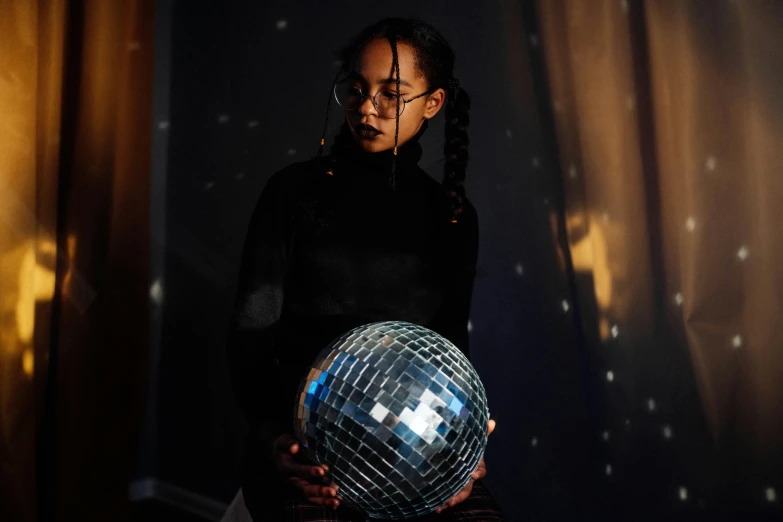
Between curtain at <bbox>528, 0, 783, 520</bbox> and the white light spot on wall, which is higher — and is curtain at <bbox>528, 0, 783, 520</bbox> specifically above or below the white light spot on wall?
above

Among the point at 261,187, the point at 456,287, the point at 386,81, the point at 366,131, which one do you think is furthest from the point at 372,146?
the point at 261,187

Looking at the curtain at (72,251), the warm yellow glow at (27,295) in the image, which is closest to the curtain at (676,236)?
the curtain at (72,251)

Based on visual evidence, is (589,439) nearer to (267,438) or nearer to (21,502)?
(267,438)

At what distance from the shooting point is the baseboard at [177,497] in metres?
2.39

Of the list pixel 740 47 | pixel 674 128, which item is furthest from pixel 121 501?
pixel 740 47

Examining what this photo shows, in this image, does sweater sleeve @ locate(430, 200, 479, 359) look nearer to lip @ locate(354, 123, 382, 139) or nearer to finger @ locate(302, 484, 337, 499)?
lip @ locate(354, 123, 382, 139)

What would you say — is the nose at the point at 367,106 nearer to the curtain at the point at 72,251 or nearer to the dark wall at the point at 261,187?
the dark wall at the point at 261,187

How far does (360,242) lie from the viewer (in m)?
1.35

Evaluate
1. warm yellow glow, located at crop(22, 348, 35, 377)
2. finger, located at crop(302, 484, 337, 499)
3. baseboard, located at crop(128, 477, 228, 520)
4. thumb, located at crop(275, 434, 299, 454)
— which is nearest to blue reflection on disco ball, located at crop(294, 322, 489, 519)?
finger, located at crop(302, 484, 337, 499)

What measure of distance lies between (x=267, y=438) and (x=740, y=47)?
1.28m

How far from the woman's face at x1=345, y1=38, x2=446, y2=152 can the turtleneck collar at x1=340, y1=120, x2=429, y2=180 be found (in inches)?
1.2

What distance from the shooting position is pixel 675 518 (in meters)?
1.50

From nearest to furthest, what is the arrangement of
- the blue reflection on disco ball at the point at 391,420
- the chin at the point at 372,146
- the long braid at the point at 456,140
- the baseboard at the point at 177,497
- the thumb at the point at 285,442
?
the blue reflection on disco ball at the point at 391,420 → the thumb at the point at 285,442 → the chin at the point at 372,146 → the long braid at the point at 456,140 → the baseboard at the point at 177,497

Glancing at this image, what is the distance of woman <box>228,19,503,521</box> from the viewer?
1.24 metres
